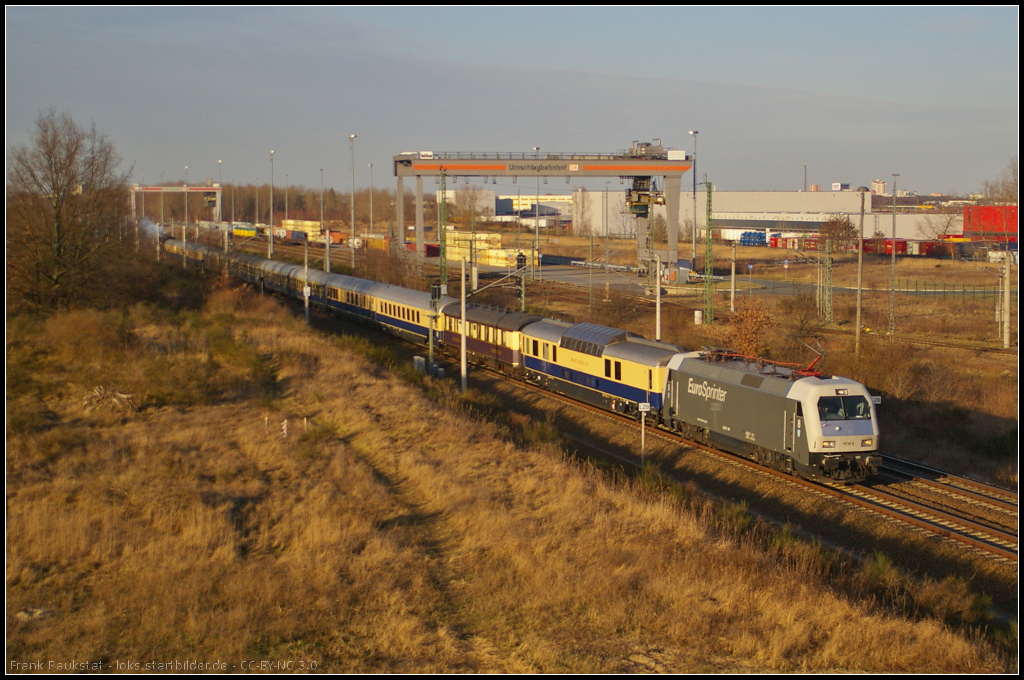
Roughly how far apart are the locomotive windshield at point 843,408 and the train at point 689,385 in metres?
0.02

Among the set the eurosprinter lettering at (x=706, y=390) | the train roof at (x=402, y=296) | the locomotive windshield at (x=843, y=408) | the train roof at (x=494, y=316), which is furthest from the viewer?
the train roof at (x=402, y=296)

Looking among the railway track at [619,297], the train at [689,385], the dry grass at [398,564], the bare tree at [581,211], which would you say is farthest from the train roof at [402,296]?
the bare tree at [581,211]

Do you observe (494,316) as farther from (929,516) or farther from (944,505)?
(929,516)

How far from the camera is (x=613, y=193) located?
419 ft

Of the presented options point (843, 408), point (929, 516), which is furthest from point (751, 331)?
point (929, 516)

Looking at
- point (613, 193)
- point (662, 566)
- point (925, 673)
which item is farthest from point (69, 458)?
point (613, 193)

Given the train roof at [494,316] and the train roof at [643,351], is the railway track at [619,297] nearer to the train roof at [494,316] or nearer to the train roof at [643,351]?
the train roof at [494,316]

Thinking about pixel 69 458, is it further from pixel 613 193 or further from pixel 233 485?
pixel 613 193

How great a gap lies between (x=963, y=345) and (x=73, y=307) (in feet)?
130

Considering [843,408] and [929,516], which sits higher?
[843,408]

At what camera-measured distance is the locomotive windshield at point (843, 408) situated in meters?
Answer: 18.7

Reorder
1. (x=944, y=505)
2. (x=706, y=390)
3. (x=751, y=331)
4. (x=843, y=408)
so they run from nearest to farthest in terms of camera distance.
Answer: (x=944, y=505) < (x=843, y=408) < (x=706, y=390) < (x=751, y=331)

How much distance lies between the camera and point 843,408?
18844mm

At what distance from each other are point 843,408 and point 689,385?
196 inches
